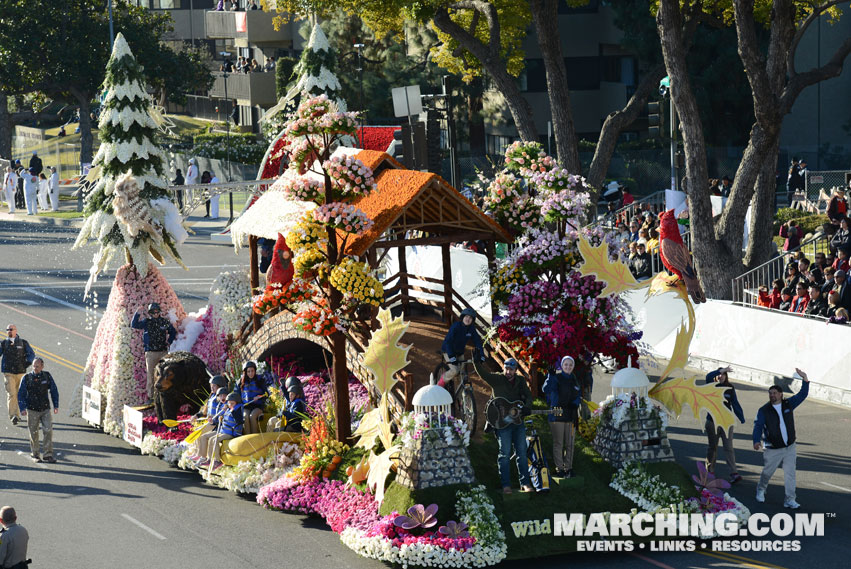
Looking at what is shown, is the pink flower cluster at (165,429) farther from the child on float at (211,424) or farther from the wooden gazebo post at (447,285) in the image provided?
the wooden gazebo post at (447,285)

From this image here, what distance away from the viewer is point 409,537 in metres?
17.1

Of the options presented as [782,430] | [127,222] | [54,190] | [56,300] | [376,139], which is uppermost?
[376,139]

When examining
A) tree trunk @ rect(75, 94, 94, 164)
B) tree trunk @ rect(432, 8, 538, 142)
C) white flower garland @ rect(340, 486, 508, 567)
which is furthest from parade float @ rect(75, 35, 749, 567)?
tree trunk @ rect(75, 94, 94, 164)

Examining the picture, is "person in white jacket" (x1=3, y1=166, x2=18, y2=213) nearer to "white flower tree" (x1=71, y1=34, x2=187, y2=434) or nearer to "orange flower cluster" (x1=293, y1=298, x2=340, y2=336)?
"white flower tree" (x1=71, y1=34, x2=187, y2=434)

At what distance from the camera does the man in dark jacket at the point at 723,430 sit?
19672 mm

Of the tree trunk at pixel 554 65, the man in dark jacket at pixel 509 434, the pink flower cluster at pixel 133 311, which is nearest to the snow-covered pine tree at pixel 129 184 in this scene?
the pink flower cluster at pixel 133 311

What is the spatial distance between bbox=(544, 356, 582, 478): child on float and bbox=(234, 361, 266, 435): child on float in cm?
545

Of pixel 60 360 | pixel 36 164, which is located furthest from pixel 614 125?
pixel 36 164

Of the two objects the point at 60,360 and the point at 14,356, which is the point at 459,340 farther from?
the point at 60,360

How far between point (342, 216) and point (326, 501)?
168 inches

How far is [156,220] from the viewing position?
2570 centimetres

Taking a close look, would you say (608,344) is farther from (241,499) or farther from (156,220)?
(156,220)

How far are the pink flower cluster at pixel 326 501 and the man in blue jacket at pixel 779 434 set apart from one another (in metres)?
5.80

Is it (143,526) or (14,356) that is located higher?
(14,356)
